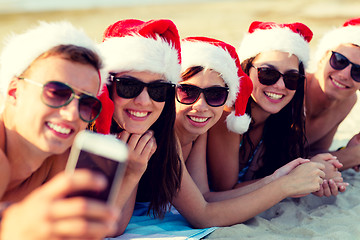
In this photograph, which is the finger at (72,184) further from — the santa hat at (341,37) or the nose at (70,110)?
the santa hat at (341,37)

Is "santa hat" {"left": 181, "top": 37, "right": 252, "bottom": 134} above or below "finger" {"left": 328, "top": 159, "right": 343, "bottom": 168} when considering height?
above

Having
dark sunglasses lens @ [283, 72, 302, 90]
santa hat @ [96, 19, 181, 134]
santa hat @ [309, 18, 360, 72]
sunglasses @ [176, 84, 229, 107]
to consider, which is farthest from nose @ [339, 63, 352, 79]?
santa hat @ [96, 19, 181, 134]

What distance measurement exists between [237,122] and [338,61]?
162 centimetres

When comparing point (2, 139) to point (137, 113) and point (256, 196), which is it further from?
point (256, 196)

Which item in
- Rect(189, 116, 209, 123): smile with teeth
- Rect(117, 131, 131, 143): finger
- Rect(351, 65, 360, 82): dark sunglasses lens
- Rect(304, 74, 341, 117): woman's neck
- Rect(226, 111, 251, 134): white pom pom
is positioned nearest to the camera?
Rect(117, 131, 131, 143): finger

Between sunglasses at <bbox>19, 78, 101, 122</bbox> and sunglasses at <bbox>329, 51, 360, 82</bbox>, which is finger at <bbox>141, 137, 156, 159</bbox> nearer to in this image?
sunglasses at <bbox>19, 78, 101, 122</bbox>

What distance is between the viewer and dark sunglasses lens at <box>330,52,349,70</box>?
15.1ft

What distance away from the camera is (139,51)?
9.53 ft

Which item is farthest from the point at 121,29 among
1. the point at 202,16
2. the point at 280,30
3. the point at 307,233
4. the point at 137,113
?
the point at 202,16

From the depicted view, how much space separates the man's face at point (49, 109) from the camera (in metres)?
2.17

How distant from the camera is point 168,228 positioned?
11.4 feet

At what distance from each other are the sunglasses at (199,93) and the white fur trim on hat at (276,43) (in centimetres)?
89

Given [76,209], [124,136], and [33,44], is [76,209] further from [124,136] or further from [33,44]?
[124,136]

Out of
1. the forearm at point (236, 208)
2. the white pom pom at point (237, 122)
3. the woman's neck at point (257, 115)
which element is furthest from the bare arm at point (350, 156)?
the forearm at point (236, 208)
